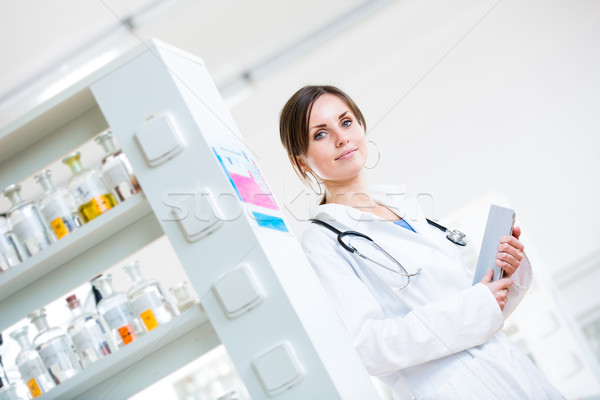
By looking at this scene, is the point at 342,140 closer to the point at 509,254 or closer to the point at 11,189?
the point at 509,254

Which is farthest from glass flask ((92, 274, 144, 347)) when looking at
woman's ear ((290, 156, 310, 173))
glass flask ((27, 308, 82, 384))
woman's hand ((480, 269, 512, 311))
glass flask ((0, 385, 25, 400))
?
woman's hand ((480, 269, 512, 311))

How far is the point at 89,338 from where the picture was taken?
1528mm

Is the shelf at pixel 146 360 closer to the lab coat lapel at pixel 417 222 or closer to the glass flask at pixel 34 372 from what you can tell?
the glass flask at pixel 34 372

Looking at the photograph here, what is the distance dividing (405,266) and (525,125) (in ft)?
12.1

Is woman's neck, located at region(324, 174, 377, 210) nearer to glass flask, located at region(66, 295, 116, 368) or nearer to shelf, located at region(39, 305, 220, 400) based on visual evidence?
shelf, located at region(39, 305, 220, 400)

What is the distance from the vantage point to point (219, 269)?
1.39 m

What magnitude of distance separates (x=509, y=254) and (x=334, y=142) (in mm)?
557

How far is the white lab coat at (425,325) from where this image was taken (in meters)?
1.44

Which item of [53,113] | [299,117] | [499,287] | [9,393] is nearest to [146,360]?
[9,393]

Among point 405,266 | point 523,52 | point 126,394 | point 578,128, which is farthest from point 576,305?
point 126,394

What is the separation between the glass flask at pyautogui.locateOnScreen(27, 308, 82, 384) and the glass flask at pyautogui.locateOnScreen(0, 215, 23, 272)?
202mm

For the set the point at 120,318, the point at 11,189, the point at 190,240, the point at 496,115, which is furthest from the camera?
the point at 496,115

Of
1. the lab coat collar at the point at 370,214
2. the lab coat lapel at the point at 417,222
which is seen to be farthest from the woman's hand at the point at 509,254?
the lab coat collar at the point at 370,214

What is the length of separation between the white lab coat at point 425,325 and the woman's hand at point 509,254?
10 centimetres
